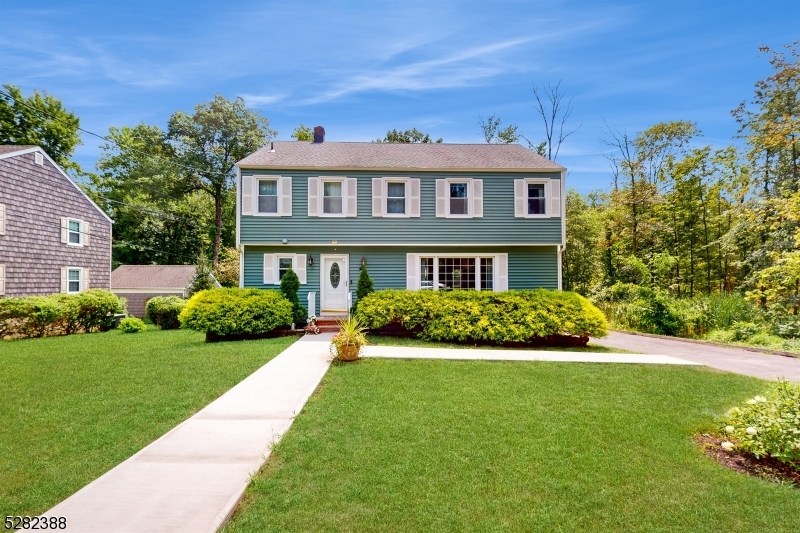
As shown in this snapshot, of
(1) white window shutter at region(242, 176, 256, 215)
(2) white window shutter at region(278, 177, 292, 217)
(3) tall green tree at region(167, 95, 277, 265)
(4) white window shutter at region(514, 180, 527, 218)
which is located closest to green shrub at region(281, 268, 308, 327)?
(2) white window shutter at region(278, 177, 292, 217)

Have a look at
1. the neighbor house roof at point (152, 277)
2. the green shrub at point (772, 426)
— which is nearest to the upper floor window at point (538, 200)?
the green shrub at point (772, 426)

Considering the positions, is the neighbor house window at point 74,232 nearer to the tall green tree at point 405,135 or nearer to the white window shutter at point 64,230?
the white window shutter at point 64,230

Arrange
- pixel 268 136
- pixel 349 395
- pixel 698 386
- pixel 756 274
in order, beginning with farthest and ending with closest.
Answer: pixel 268 136 < pixel 756 274 < pixel 698 386 < pixel 349 395

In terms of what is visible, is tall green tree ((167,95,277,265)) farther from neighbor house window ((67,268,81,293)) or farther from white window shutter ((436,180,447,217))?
white window shutter ((436,180,447,217))

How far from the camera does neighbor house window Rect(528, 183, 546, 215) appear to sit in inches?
559

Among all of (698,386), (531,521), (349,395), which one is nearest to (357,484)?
(531,521)

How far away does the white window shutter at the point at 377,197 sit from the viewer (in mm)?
13859

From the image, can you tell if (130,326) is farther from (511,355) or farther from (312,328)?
(511,355)

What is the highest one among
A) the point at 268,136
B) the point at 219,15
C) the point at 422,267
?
the point at 268,136

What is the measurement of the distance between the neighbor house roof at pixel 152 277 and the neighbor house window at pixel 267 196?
10.4m

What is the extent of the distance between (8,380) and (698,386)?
1128 centimetres

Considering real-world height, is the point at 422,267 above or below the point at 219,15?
below

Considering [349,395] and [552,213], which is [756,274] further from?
[349,395]

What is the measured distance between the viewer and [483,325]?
9.66m
